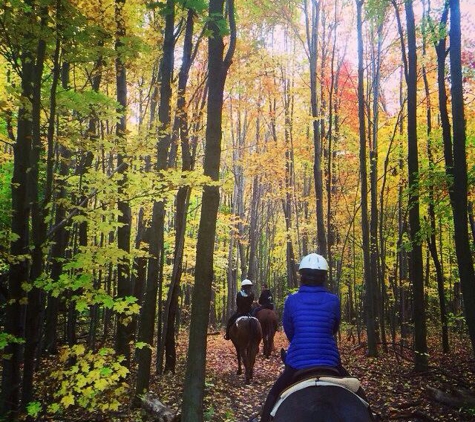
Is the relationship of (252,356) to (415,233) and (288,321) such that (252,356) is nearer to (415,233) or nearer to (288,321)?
(415,233)

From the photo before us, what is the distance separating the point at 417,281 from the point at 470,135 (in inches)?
240

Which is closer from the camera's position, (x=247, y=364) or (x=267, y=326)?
(x=247, y=364)

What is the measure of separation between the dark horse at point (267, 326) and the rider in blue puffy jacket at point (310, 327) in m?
10.6

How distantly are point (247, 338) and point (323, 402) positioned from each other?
8.45m

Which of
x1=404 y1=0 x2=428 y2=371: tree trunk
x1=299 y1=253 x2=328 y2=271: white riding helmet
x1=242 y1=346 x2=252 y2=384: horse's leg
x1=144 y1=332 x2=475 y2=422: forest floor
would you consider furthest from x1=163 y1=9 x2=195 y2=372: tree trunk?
x1=299 y1=253 x2=328 y2=271: white riding helmet

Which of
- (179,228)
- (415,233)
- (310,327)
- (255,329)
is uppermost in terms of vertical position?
(179,228)

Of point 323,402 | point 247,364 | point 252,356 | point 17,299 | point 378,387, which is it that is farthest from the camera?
point 252,356

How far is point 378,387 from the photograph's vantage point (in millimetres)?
9516

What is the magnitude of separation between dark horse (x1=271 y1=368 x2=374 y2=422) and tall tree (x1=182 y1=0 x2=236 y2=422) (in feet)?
9.38

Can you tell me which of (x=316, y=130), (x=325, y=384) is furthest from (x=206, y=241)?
(x=316, y=130)

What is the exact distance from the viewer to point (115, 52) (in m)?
6.36

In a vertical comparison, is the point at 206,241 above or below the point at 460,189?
below

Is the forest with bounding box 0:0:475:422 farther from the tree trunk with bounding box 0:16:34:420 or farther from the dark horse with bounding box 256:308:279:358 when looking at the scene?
the dark horse with bounding box 256:308:279:358

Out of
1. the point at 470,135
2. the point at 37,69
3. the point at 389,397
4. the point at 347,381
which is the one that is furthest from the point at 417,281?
the point at 37,69
